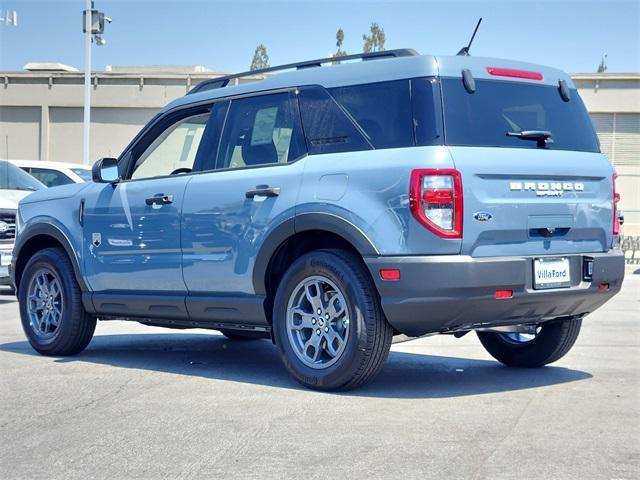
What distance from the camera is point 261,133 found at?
7.61 meters

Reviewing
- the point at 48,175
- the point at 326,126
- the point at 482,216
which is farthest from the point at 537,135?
the point at 48,175

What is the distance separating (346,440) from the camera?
548 centimetres

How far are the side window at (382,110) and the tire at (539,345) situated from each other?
69.0 inches

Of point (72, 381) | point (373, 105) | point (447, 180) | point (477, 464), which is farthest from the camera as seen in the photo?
point (72, 381)

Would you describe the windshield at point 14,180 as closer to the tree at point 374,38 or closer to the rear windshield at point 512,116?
the rear windshield at point 512,116

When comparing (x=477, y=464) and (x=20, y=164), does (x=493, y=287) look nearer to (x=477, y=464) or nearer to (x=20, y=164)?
Result: (x=477, y=464)

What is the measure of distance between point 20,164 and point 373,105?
38.7 ft

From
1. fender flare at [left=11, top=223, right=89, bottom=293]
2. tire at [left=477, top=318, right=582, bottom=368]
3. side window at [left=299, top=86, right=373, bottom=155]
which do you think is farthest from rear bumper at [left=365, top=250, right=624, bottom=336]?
fender flare at [left=11, top=223, right=89, bottom=293]

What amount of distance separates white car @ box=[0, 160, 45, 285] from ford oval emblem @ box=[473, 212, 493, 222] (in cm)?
797

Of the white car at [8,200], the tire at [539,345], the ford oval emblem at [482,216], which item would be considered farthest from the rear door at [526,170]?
the white car at [8,200]

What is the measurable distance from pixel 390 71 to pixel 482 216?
3.50 ft

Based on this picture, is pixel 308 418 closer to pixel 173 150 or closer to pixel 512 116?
pixel 512 116

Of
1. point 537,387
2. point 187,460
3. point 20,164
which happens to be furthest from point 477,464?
point 20,164

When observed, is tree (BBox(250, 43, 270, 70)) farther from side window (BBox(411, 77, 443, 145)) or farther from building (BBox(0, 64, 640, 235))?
side window (BBox(411, 77, 443, 145))
